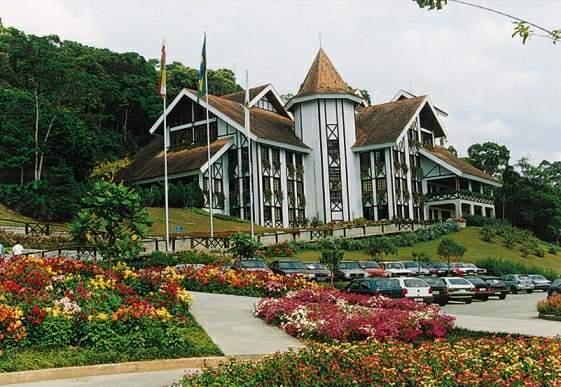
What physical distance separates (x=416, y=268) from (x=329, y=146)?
2346 centimetres

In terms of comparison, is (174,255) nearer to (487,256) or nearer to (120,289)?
(120,289)

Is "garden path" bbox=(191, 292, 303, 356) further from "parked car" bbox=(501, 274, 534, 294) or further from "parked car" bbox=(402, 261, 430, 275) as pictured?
"parked car" bbox=(501, 274, 534, 294)

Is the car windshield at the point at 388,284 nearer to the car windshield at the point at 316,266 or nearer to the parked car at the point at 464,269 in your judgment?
the car windshield at the point at 316,266

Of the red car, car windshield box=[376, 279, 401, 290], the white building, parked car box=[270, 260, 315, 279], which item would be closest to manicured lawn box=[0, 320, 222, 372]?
car windshield box=[376, 279, 401, 290]

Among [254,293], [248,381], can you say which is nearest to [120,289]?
[254,293]

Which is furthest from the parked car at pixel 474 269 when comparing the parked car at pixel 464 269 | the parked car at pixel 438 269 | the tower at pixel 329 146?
the tower at pixel 329 146

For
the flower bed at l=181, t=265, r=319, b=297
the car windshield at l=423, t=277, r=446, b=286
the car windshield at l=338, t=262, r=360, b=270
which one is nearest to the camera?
the flower bed at l=181, t=265, r=319, b=297

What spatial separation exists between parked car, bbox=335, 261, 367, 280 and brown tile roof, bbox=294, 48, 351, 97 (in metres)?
27.2

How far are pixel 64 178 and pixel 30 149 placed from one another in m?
4.33

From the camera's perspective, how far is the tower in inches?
2329

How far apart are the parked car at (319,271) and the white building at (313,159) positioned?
21.1 m

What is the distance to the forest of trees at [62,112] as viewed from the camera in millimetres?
48625

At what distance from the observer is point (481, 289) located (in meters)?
32.1

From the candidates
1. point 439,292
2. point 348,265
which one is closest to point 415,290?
point 439,292
